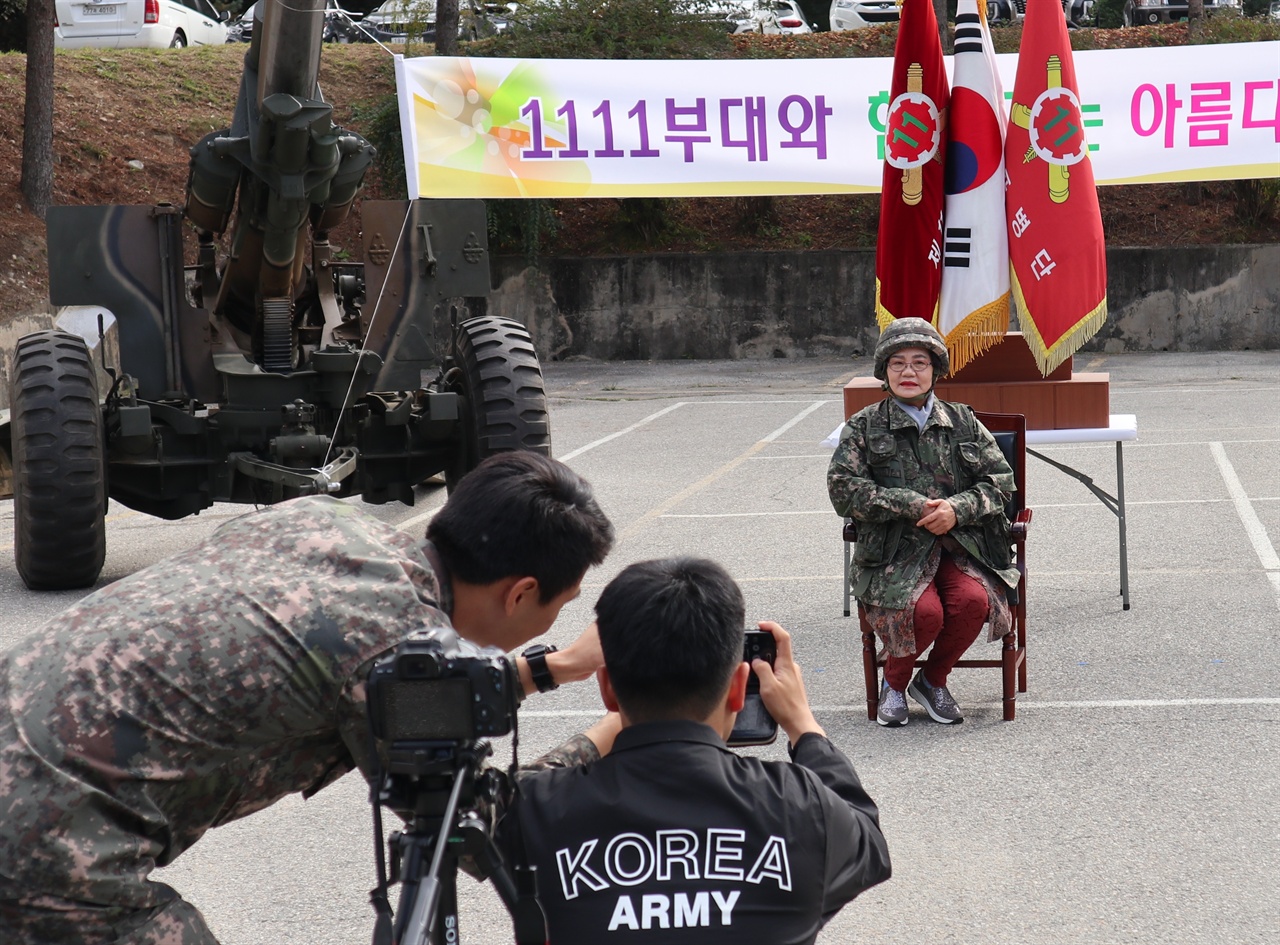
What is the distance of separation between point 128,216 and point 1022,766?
19.9 feet

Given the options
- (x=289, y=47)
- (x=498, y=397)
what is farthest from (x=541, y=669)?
(x=498, y=397)

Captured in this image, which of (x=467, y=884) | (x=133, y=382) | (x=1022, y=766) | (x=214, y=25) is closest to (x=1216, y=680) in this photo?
(x=1022, y=766)

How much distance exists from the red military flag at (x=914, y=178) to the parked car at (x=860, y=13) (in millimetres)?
23721

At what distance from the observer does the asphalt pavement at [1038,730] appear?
3895 millimetres

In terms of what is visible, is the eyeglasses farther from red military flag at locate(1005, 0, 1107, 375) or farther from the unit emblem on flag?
the unit emblem on flag

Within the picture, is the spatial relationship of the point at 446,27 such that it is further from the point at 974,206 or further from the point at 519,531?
the point at 519,531

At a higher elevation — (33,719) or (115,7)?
(115,7)

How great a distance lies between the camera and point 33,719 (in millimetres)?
2049

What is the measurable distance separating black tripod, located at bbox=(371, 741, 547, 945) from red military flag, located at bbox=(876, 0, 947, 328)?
506 centimetres

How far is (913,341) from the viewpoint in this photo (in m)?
5.46

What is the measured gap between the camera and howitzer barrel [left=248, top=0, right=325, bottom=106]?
7.34 meters

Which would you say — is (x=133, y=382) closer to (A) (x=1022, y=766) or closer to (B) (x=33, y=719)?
(A) (x=1022, y=766)

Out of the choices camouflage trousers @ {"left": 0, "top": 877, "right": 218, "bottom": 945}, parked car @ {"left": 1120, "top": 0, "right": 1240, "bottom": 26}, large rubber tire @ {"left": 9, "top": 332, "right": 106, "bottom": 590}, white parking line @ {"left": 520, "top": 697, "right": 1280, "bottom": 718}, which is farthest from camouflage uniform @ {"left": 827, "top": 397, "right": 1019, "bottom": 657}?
parked car @ {"left": 1120, "top": 0, "right": 1240, "bottom": 26}

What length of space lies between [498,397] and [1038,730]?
398 cm
